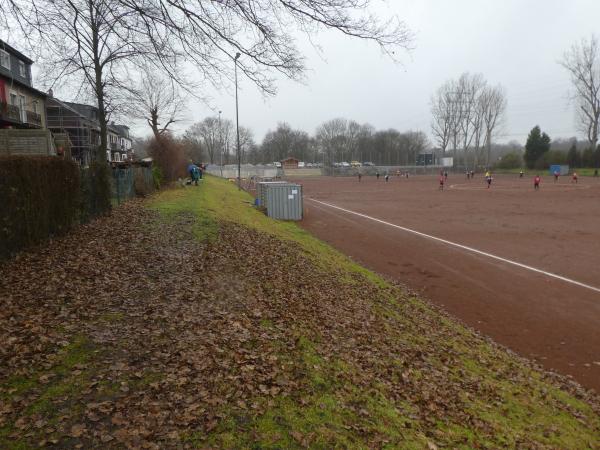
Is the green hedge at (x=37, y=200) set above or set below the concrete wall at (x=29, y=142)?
below

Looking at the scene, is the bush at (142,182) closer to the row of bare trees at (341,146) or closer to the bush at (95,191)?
the bush at (95,191)

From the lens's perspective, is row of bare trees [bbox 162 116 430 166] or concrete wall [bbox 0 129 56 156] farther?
row of bare trees [bbox 162 116 430 166]

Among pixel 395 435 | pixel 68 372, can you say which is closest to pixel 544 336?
pixel 395 435

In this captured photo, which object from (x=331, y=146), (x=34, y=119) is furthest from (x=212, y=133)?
(x=34, y=119)

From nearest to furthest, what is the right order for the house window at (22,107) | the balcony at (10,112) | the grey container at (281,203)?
the grey container at (281,203) → the balcony at (10,112) → the house window at (22,107)

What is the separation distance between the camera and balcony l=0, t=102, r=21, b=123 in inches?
1064

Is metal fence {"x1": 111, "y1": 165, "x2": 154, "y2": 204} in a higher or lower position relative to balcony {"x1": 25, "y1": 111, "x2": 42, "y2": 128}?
lower

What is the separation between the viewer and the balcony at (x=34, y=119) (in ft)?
114

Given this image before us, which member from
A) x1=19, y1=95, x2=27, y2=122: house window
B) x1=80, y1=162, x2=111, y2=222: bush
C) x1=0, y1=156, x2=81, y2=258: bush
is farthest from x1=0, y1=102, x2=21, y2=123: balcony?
x1=0, y1=156, x2=81, y2=258: bush

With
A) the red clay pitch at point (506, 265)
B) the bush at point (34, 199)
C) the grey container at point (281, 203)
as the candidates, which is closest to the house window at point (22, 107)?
the grey container at point (281, 203)

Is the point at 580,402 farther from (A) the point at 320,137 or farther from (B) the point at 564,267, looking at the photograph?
(A) the point at 320,137

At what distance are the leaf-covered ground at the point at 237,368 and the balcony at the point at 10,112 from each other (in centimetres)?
2276

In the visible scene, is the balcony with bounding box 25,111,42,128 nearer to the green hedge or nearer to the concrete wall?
the concrete wall

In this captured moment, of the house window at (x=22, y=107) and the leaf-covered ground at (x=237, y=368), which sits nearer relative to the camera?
the leaf-covered ground at (x=237, y=368)
